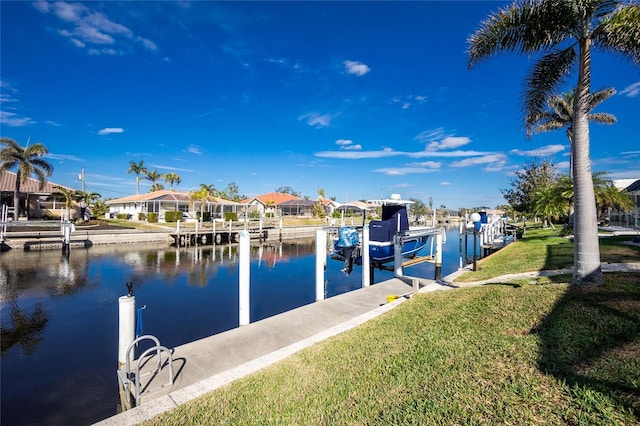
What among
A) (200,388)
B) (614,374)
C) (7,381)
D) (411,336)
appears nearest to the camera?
(614,374)

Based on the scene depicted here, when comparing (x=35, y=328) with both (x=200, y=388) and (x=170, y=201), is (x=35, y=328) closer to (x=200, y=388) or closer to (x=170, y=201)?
(x=200, y=388)

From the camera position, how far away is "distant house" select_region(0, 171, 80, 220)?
37162 millimetres

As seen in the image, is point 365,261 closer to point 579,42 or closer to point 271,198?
point 579,42

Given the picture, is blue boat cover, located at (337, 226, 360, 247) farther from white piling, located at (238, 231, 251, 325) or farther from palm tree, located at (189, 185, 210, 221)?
palm tree, located at (189, 185, 210, 221)

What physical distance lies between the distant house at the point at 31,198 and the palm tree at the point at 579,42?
46.0 meters

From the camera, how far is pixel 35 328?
33.7 feet

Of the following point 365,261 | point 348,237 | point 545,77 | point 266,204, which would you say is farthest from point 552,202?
point 266,204

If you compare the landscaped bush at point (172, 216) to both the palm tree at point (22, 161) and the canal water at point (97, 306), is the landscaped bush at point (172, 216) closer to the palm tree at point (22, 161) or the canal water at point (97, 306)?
the palm tree at point (22, 161)

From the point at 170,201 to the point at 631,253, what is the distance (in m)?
52.9

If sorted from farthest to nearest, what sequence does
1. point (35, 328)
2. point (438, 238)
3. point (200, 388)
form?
point (438, 238)
point (35, 328)
point (200, 388)

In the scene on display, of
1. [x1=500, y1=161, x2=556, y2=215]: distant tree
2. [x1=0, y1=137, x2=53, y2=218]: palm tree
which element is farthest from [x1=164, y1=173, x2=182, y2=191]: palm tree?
[x1=500, y1=161, x2=556, y2=215]: distant tree

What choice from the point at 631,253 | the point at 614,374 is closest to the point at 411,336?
the point at 614,374

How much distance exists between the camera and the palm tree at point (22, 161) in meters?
34.1

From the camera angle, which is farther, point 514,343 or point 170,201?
point 170,201
